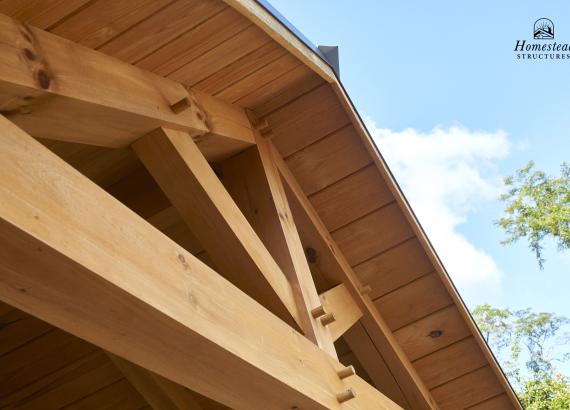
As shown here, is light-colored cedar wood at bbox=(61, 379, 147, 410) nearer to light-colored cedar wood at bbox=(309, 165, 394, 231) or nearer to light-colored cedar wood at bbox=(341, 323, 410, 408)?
light-colored cedar wood at bbox=(341, 323, 410, 408)

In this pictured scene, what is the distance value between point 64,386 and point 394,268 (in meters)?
1.48

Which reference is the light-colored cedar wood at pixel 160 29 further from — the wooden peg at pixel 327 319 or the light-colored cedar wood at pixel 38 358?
the light-colored cedar wood at pixel 38 358

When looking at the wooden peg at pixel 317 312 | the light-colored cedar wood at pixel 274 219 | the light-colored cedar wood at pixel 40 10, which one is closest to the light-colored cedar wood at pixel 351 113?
the light-colored cedar wood at pixel 274 219

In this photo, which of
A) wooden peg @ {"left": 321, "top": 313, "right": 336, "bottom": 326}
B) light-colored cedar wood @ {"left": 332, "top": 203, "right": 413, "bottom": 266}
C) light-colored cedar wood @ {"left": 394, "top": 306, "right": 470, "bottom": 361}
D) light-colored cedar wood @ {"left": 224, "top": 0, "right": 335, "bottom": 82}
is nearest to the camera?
Answer: light-colored cedar wood @ {"left": 224, "top": 0, "right": 335, "bottom": 82}

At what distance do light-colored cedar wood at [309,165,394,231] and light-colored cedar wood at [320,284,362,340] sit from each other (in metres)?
0.27

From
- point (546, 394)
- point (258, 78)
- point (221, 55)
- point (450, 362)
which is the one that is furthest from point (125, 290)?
point (546, 394)

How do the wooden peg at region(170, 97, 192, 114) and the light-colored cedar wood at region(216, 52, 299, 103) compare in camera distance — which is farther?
the light-colored cedar wood at region(216, 52, 299, 103)

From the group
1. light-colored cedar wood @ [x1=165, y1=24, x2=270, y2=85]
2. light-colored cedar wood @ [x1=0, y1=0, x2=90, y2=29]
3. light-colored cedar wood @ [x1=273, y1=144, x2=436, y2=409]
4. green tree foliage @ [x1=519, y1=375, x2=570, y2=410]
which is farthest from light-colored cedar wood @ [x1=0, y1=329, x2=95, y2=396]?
green tree foliage @ [x1=519, y1=375, x2=570, y2=410]

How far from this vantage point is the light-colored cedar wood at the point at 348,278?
2969mm

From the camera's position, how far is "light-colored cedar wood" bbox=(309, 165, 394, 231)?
117 inches

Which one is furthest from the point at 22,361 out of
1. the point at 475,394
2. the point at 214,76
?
Result: the point at 475,394

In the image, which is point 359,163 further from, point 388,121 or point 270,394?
point 388,121

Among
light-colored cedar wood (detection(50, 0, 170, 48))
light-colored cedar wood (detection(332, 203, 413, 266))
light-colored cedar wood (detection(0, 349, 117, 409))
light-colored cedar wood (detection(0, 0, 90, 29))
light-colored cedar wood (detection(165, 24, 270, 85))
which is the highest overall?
light-colored cedar wood (detection(165, 24, 270, 85))

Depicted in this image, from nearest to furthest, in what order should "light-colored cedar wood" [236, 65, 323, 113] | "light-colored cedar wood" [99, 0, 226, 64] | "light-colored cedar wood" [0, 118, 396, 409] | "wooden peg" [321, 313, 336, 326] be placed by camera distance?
1. "light-colored cedar wood" [0, 118, 396, 409]
2. "light-colored cedar wood" [99, 0, 226, 64]
3. "wooden peg" [321, 313, 336, 326]
4. "light-colored cedar wood" [236, 65, 323, 113]
